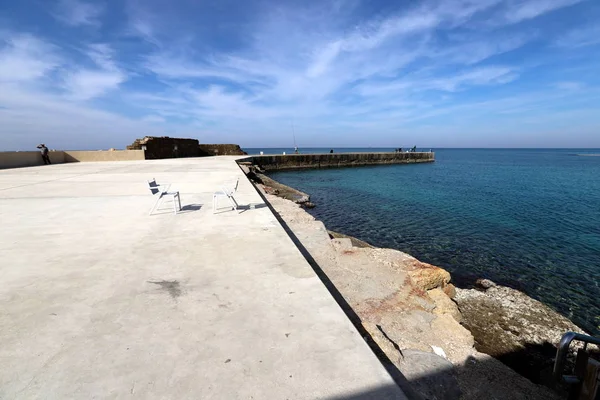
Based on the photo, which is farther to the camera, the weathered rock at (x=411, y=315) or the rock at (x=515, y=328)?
the rock at (x=515, y=328)

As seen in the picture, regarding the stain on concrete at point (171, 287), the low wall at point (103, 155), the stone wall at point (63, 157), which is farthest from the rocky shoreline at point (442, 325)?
the low wall at point (103, 155)

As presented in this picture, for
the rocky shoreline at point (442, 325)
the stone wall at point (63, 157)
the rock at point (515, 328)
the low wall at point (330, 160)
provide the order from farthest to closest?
the low wall at point (330, 160) → the stone wall at point (63, 157) → the rock at point (515, 328) → the rocky shoreline at point (442, 325)

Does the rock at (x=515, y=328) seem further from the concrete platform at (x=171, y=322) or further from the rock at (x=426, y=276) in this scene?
the concrete platform at (x=171, y=322)

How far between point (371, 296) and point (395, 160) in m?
54.6

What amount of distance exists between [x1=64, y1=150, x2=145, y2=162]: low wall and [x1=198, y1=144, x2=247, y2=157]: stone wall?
10.6 metres

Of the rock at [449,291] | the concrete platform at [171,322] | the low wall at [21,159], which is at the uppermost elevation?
the low wall at [21,159]

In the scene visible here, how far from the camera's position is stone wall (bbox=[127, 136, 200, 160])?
25.7 metres

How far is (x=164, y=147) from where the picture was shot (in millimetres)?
27875

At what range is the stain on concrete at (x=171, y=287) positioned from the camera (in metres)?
2.91

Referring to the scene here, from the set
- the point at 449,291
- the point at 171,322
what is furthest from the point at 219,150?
the point at 171,322

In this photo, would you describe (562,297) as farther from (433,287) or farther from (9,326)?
(9,326)

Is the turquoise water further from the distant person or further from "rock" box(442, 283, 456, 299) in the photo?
the distant person

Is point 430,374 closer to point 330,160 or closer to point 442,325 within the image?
point 442,325

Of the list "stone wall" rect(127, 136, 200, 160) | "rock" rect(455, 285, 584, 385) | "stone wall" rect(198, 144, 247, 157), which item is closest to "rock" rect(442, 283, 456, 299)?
"rock" rect(455, 285, 584, 385)
